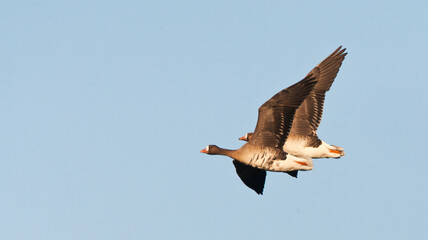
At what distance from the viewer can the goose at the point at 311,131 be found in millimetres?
→ 27891

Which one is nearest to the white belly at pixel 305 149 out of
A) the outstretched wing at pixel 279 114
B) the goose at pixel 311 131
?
the goose at pixel 311 131

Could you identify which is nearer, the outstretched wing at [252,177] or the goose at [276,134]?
the goose at [276,134]

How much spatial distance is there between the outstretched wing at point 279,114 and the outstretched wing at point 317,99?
13.9 ft

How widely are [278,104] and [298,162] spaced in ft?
7.26

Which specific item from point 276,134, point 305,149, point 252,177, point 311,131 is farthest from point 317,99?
point 276,134

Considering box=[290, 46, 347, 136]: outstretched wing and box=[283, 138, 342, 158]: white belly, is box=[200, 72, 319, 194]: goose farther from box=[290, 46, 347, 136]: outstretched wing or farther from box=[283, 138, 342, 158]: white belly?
box=[290, 46, 347, 136]: outstretched wing

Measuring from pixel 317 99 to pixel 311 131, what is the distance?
150 centimetres

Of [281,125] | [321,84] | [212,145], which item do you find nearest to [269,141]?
[281,125]

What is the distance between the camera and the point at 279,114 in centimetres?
2380

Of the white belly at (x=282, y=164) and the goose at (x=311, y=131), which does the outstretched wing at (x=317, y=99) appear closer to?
the goose at (x=311, y=131)

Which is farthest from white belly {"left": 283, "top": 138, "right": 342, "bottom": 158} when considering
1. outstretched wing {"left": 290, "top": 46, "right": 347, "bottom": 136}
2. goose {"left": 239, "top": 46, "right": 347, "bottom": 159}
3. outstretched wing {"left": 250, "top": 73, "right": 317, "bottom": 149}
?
outstretched wing {"left": 250, "top": 73, "right": 317, "bottom": 149}

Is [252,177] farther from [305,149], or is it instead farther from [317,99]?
[317,99]

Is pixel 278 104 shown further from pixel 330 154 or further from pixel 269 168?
pixel 330 154

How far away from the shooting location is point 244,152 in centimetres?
2431
